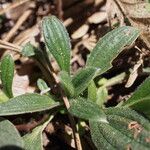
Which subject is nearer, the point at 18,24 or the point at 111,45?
the point at 111,45

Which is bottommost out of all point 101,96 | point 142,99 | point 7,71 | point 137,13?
point 101,96

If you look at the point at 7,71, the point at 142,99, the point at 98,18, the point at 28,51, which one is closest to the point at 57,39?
the point at 28,51

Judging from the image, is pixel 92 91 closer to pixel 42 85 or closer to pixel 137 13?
pixel 42 85

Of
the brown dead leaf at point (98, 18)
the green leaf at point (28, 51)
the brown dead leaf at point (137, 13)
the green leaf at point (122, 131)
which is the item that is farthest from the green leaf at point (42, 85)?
the brown dead leaf at point (98, 18)

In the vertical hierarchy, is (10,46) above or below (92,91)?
above

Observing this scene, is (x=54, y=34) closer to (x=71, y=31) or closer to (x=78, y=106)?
(x=78, y=106)

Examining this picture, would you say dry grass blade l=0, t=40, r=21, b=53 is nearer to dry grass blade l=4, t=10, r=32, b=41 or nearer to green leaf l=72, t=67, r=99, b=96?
dry grass blade l=4, t=10, r=32, b=41
